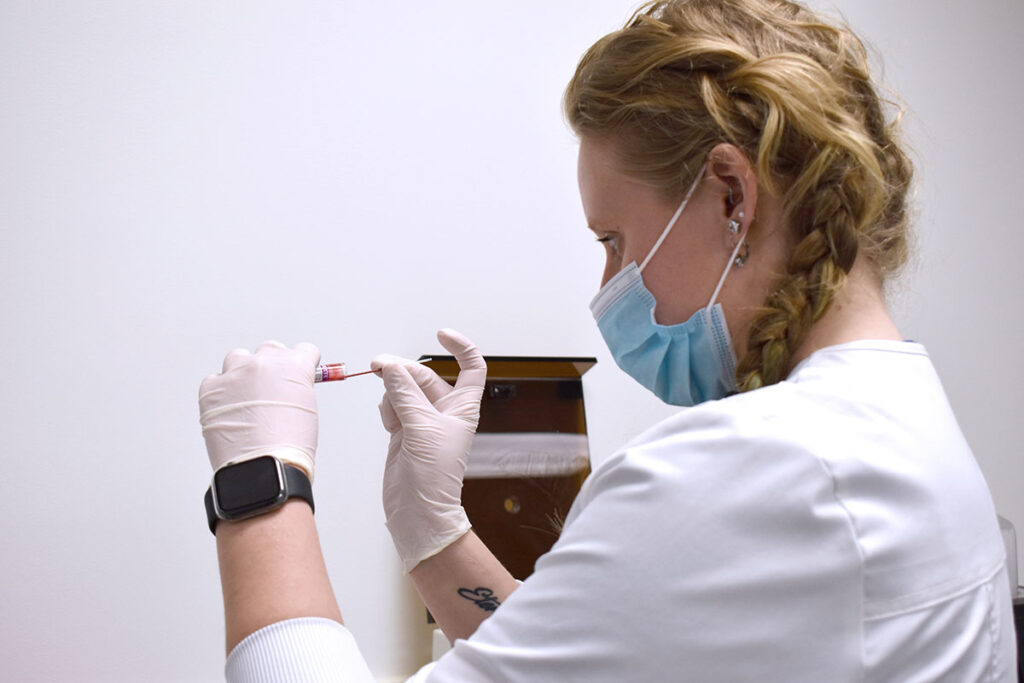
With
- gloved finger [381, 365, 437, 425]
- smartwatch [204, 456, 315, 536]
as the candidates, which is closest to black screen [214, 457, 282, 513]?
smartwatch [204, 456, 315, 536]

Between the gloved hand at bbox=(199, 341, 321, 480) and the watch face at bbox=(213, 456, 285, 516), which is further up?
the gloved hand at bbox=(199, 341, 321, 480)

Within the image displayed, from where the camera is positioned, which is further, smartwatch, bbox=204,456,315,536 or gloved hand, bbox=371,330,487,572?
gloved hand, bbox=371,330,487,572

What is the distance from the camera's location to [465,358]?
1150mm

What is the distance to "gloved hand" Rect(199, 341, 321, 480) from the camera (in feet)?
2.75

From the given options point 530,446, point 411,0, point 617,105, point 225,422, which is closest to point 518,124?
point 411,0

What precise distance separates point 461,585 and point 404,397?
243 mm

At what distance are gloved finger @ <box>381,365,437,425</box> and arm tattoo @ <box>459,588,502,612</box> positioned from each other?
8.6 inches

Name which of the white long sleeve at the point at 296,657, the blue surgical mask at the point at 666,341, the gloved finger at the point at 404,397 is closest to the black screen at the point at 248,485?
the white long sleeve at the point at 296,657

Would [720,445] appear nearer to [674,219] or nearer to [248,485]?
[674,219]

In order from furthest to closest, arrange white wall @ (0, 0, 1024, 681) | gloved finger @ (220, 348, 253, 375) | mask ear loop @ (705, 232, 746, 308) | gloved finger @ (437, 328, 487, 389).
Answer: white wall @ (0, 0, 1024, 681) < gloved finger @ (437, 328, 487, 389) < gloved finger @ (220, 348, 253, 375) < mask ear loop @ (705, 232, 746, 308)

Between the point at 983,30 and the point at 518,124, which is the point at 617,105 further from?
the point at 983,30

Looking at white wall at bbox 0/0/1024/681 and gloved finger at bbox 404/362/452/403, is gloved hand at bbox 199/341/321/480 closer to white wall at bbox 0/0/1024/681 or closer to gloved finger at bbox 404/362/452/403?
gloved finger at bbox 404/362/452/403

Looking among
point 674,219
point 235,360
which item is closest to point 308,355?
point 235,360

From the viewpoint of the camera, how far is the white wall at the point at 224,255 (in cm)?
133
